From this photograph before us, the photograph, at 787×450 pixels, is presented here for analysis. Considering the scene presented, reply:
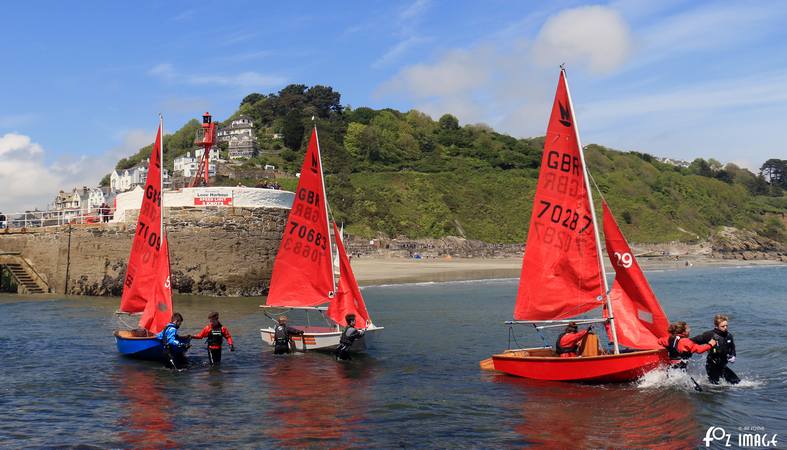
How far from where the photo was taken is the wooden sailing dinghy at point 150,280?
2061 cm

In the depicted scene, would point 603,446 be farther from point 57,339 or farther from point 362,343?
point 57,339

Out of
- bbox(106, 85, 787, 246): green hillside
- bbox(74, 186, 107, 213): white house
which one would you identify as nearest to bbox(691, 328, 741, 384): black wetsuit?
bbox(106, 85, 787, 246): green hillside

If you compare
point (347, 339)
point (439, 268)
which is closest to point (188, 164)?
point (439, 268)

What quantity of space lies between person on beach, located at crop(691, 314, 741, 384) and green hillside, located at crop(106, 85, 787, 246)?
239ft

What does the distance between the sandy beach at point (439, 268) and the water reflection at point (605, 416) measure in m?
35.9

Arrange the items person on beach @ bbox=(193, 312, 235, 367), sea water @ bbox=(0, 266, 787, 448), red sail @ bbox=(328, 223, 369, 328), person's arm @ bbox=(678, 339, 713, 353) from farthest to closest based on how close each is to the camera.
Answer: red sail @ bbox=(328, 223, 369, 328), person on beach @ bbox=(193, 312, 235, 367), person's arm @ bbox=(678, 339, 713, 353), sea water @ bbox=(0, 266, 787, 448)

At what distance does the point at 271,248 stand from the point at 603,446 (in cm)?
2797

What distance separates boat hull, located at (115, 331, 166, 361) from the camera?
2003 cm

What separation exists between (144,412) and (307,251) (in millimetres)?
9711

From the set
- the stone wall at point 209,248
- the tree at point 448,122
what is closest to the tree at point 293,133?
the tree at point 448,122

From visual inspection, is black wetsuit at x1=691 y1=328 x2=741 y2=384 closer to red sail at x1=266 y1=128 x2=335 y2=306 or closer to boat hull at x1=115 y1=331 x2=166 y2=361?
red sail at x1=266 y1=128 x2=335 y2=306

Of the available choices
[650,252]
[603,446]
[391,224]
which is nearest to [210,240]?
[603,446]

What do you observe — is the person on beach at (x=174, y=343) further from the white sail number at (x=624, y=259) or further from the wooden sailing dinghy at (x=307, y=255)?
the white sail number at (x=624, y=259)

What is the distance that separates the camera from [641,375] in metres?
16.2
